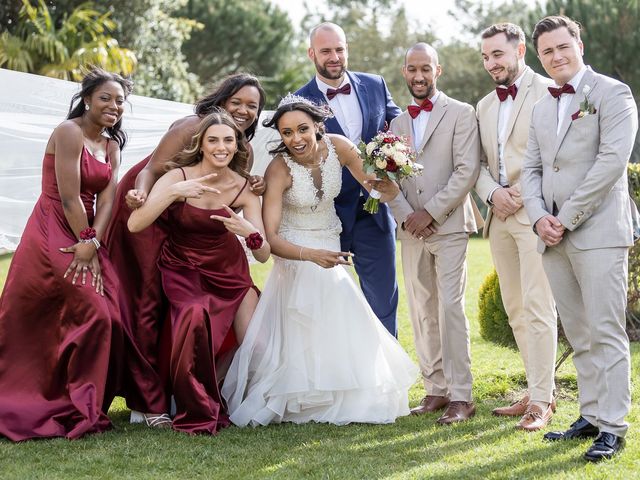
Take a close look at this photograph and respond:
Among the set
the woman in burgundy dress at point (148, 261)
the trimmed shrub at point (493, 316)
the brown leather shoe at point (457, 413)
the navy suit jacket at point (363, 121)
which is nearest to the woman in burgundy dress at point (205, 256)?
the woman in burgundy dress at point (148, 261)

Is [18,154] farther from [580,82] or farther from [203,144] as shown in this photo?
[580,82]

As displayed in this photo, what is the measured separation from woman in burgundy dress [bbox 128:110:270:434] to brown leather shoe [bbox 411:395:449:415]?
1.33 metres

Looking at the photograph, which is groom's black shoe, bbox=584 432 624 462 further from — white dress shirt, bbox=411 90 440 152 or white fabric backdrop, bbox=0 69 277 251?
white fabric backdrop, bbox=0 69 277 251

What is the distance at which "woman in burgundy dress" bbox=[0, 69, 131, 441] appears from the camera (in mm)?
5961

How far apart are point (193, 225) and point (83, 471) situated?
1.82m

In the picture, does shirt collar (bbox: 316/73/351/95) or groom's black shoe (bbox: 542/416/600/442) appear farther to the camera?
shirt collar (bbox: 316/73/351/95)

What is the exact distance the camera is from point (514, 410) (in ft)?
20.7

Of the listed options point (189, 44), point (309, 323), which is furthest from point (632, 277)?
point (189, 44)

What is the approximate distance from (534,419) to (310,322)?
1581mm

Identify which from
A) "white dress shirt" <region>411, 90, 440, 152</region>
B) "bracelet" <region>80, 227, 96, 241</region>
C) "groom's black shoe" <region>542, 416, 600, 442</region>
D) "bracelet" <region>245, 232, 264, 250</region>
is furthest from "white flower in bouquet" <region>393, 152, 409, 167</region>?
"bracelet" <region>80, 227, 96, 241</region>

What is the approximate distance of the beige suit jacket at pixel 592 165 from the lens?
16.7 ft

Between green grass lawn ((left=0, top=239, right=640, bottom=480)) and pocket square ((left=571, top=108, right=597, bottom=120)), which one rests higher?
pocket square ((left=571, top=108, right=597, bottom=120))

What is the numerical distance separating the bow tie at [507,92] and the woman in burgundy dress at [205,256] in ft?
5.78

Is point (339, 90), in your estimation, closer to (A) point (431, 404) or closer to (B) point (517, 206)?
(B) point (517, 206)
